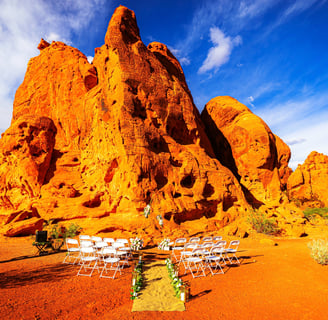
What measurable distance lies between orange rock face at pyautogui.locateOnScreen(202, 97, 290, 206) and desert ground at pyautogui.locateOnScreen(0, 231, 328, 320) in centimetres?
2154

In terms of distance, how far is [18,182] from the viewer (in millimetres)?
20891

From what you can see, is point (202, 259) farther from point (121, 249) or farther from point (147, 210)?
point (147, 210)

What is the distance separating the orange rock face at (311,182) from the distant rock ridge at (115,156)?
62.0 ft

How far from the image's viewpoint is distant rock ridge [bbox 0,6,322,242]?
1719cm

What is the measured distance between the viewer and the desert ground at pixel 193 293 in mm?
4555

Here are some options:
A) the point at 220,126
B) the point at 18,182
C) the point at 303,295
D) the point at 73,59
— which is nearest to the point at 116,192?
the point at 18,182

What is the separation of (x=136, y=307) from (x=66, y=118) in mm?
24490

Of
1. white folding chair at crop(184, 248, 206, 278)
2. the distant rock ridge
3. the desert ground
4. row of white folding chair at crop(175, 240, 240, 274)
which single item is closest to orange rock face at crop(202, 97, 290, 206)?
the distant rock ridge

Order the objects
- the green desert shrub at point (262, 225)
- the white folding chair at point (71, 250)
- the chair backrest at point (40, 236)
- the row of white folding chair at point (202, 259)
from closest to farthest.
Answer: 1. the row of white folding chair at point (202, 259)
2. the white folding chair at point (71, 250)
3. the chair backrest at point (40, 236)
4. the green desert shrub at point (262, 225)

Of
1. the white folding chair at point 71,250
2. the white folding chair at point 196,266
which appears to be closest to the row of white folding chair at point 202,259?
the white folding chair at point 196,266

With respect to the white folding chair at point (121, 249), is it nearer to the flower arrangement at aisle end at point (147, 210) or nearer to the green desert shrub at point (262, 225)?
the flower arrangement at aisle end at point (147, 210)

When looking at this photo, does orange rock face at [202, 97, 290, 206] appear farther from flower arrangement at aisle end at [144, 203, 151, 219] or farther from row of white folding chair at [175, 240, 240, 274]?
row of white folding chair at [175, 240, 240, 274]

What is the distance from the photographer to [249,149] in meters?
31.6

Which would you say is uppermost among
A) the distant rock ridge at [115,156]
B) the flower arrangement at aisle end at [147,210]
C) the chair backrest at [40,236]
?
the distant rock ridge at [115,156]
